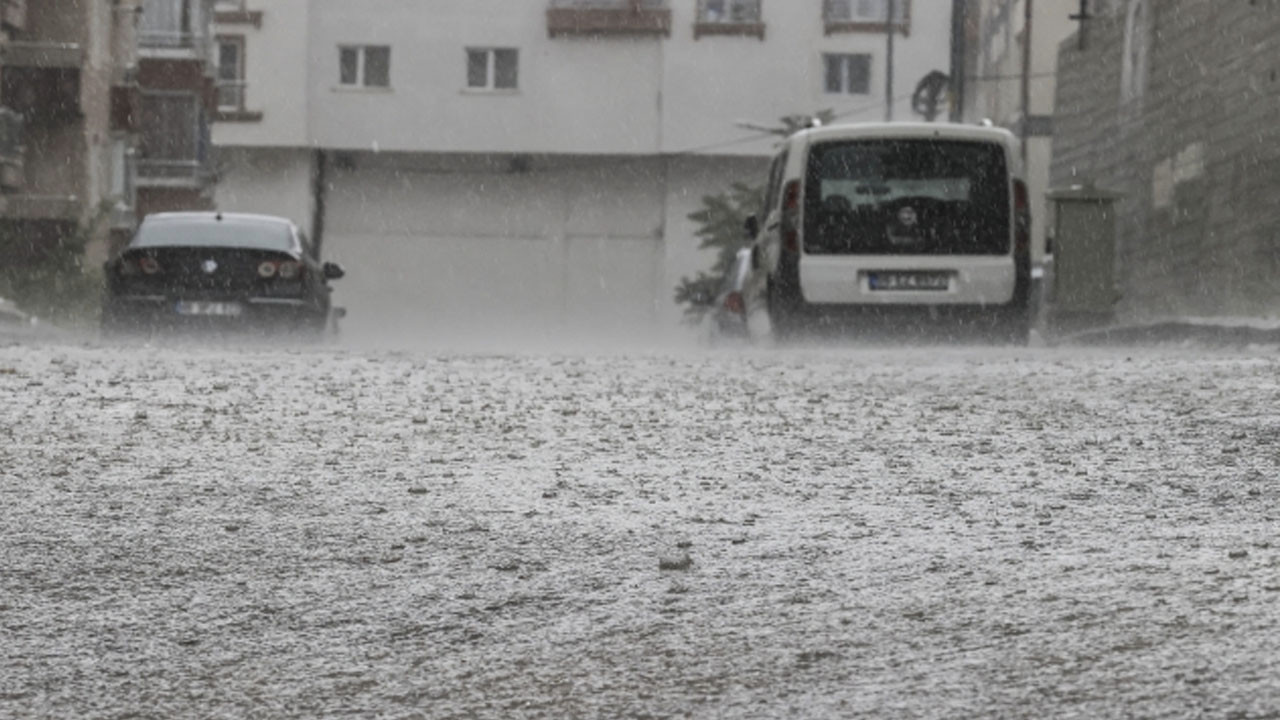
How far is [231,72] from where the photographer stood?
61031 mm

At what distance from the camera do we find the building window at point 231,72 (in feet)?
198

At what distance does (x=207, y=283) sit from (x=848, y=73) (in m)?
42.2

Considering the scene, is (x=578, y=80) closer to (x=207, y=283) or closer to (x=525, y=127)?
(x=525, y=127)

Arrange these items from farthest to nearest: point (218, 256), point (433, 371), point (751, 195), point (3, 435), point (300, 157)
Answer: point (300, 157) < point (751, 195) < point (218, 256) < point (433, 371) < point (3, 435)

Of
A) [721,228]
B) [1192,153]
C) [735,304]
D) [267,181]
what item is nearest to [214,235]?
[735,304]

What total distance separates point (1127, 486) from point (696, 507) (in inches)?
58.1

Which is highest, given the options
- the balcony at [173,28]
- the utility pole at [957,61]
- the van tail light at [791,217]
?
the balcony at [173,28]

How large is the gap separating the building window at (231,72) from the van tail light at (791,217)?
4203 cm

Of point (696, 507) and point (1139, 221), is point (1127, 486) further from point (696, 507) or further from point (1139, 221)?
point (1139, 221)

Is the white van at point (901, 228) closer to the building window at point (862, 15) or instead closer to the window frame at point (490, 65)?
the window frame at point (490, 65)

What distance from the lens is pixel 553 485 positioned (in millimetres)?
8484

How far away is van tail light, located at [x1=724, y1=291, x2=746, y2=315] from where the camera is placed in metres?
23.5

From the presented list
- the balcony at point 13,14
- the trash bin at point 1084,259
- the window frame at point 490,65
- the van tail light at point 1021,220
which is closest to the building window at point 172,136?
the window frame at point 490,65

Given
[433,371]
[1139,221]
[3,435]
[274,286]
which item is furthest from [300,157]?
[3,435]
